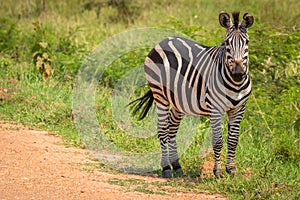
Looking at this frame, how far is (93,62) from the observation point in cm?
1234

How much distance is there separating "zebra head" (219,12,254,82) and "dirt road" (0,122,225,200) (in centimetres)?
124

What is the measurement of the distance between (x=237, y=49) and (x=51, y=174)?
2.22m

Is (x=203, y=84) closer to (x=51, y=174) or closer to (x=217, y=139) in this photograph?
(x=217, y=139)

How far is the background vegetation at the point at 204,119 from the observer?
23.1 feet

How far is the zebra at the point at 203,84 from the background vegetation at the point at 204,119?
36 cm

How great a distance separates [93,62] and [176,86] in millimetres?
5031

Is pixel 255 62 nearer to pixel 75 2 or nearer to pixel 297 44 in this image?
pixel 297 44

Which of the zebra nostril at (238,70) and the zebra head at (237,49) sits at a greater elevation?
the zebra head at (237,49)

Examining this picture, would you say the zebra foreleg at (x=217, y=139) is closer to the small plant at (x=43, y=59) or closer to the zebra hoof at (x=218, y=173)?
the zebra hoof at (x=218, y=173)

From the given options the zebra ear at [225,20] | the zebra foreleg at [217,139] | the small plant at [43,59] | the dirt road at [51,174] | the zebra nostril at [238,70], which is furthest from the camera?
the small plant at [43,59]

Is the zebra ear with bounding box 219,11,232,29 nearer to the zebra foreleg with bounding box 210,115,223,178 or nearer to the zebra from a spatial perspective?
the zebra

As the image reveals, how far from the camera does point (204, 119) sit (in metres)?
9.86

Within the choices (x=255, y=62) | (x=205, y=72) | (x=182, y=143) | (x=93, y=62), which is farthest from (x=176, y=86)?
(x=93, y=62)

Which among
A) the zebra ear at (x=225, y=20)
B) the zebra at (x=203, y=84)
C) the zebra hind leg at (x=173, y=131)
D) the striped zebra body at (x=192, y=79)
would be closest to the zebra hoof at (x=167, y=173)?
the zebra at (x=203, y=84)
